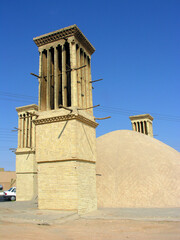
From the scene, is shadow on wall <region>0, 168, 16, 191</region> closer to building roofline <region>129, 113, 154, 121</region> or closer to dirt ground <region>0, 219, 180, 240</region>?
building roofline <region>129, 113, 154, 121</region>

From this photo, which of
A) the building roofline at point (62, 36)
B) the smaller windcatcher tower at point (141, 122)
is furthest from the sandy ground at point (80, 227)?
the smaller windcatcher tower at point (141, 122)

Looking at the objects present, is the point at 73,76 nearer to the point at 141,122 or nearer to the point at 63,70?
the point at 63,70

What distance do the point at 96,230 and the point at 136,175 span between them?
9005 mm

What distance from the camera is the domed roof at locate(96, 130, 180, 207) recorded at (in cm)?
1568

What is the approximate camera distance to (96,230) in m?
8.52

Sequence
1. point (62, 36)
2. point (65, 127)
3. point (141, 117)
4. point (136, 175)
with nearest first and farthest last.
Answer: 1. point (65, 127)
2. point (62, 36)
3. point (136, 175)
4. point (141, 117)

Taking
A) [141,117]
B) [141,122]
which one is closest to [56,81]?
[141,117]

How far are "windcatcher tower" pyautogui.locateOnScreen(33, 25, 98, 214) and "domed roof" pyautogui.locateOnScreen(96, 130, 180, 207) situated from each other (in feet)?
10.4

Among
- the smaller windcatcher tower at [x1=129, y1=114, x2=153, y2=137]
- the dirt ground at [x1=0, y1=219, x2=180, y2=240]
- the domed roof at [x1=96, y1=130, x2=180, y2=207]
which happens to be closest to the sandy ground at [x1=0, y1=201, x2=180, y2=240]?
the dirt ground at [x1=0, y1=219, x2=180, y2=240]

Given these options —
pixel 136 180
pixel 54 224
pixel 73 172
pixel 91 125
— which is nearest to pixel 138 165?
pixel 136 180

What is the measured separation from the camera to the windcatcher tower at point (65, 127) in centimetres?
1215

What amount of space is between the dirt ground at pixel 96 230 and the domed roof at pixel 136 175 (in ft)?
18.8

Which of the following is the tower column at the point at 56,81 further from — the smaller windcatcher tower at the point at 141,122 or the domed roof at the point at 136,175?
the smaller windcatcher tower at the point at 141,122

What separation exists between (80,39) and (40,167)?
8.33 meters
